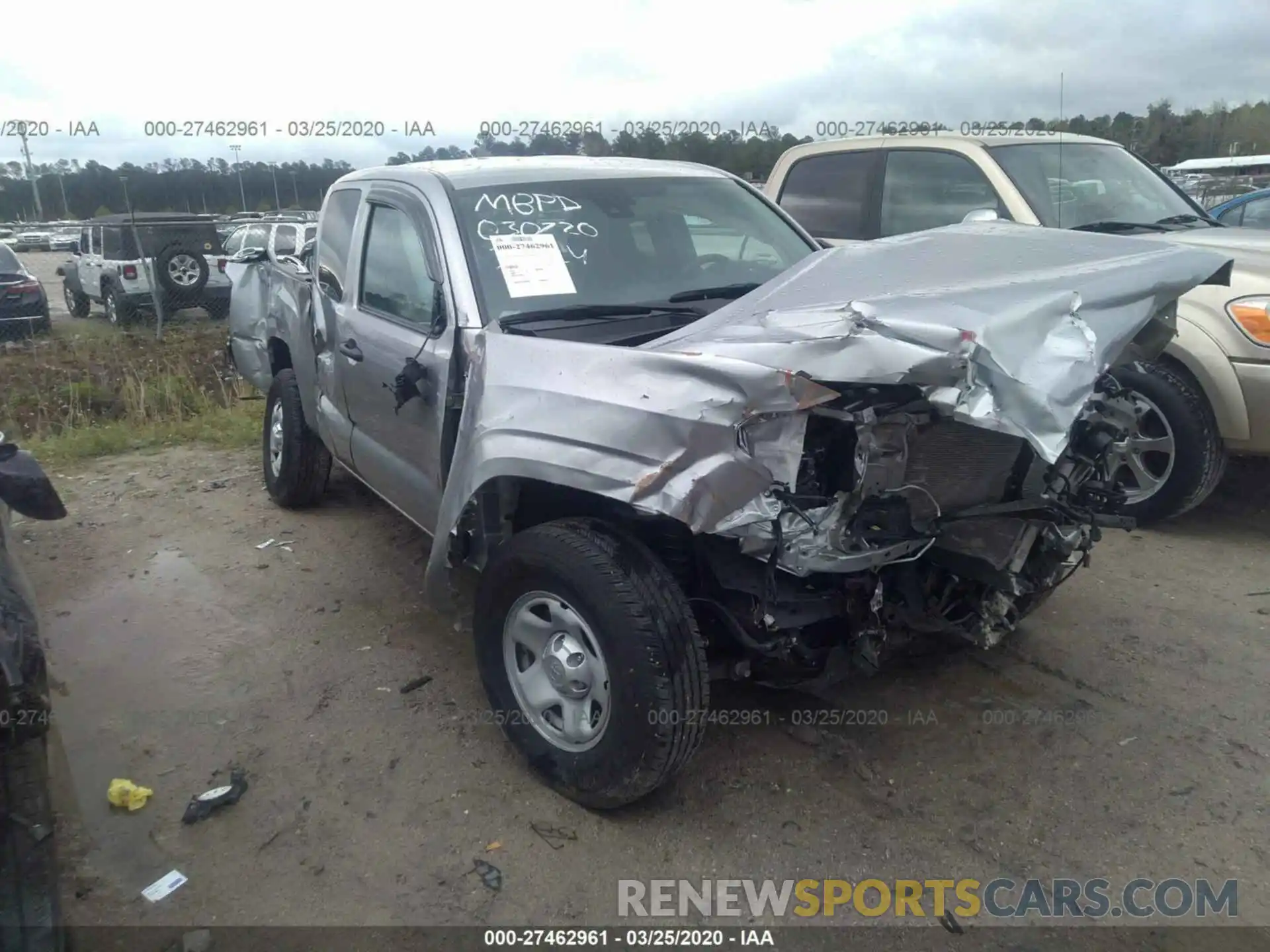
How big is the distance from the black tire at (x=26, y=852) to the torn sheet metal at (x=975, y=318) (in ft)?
6.25

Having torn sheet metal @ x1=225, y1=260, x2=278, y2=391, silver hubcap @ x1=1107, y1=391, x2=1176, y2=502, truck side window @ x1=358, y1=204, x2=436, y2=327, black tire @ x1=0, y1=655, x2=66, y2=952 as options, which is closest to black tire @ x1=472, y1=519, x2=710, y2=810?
truck side window @ x1=358, y1=204, x2=436, y2=327

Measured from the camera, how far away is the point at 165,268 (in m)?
13.8

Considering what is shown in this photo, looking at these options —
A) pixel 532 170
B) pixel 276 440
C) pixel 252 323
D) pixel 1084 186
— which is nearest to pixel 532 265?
pixel 532 170

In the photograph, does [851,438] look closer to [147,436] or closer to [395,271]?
→ [395,271]

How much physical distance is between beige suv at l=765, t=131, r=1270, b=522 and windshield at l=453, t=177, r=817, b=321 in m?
1.01

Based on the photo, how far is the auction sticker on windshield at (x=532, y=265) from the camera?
351 cm

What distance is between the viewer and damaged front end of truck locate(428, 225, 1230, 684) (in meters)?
2.41

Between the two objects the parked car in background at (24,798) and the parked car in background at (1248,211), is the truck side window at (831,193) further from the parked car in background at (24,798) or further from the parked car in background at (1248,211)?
the parked car in background at (24,798)

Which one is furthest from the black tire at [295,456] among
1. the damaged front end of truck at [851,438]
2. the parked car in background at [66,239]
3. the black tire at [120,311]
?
the parked car in background at [66,239]

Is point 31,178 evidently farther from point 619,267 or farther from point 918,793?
point 918,793

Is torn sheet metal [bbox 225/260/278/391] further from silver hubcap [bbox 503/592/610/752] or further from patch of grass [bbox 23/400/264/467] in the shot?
silver hubcap [bbox 503/592/610/752]

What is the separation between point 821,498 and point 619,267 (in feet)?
4.90

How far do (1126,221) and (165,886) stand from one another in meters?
5.77

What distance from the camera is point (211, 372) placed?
10.4m
